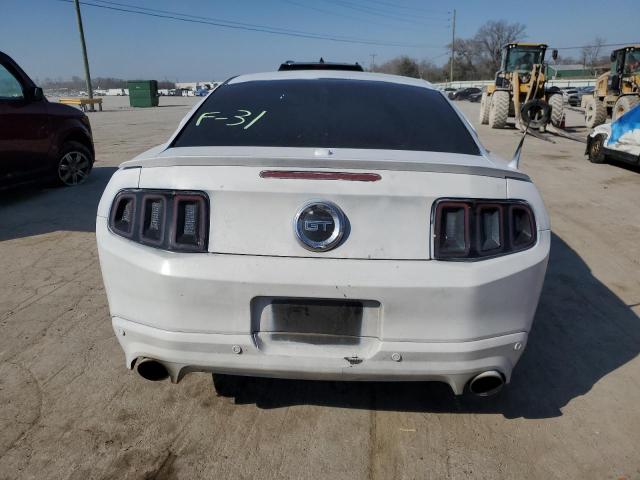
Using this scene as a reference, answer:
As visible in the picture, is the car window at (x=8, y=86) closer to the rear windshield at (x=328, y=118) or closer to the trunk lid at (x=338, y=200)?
the rear windshield at (x=328, y=118)

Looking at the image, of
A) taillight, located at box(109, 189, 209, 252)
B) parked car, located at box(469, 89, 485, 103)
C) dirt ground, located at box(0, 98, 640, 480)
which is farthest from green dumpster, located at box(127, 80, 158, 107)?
taillight, located at box(109, 189, 209, 252)

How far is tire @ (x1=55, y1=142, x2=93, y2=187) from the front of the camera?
721 cm

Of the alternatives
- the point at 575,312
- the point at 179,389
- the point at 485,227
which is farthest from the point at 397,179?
the point at 575,312

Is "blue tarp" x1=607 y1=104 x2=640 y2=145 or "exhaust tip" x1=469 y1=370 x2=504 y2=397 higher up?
"blue tarp" x1=607 y1=104 x2=640 y2=145

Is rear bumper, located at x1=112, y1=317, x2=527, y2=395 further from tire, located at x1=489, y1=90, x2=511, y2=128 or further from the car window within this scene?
tire, located at x1=489, y1=90, x2=511, y2=128

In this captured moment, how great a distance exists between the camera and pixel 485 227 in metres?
1.98

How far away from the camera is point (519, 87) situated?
17438 mm

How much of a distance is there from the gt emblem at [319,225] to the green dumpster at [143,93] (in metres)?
41.0

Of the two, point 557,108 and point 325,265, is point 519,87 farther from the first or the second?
point 325,265

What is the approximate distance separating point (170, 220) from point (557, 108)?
17.9 m

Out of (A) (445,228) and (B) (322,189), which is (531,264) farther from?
(B) (322,189)

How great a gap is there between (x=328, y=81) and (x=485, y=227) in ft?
5.39

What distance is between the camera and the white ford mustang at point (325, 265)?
1900 millimetres

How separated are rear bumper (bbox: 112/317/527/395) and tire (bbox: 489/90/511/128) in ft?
56.3
